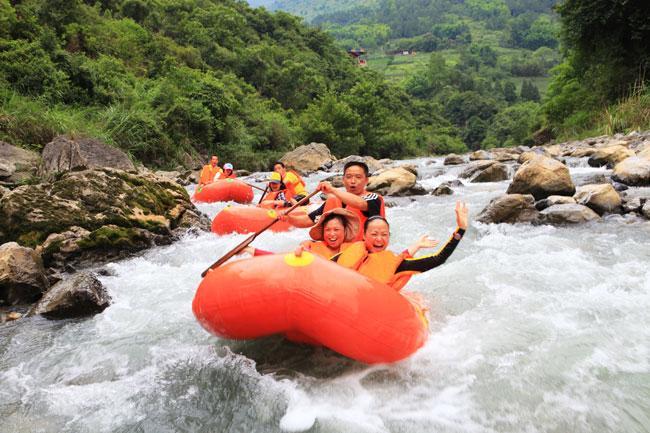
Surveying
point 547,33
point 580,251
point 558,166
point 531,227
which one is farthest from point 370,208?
point 547,33

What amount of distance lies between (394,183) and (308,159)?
35.1 feet

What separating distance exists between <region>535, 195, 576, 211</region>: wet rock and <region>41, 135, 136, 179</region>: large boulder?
7.79 meters

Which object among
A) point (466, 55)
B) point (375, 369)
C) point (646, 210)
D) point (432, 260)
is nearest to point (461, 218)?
point (432, 260)

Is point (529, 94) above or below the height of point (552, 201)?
below

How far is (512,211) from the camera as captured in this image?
7.48 metres

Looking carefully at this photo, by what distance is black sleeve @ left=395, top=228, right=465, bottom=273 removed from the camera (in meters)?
3.63

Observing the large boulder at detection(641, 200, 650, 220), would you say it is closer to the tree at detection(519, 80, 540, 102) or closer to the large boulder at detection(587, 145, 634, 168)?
the large boulder at detection(587, 145, 634, 168)

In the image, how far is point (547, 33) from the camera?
11550cm

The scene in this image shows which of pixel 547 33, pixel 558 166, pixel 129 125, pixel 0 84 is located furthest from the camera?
pixel 547 33

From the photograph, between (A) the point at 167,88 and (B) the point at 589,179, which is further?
(A) the point at 167,88

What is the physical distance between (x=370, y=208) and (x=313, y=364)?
173 cm

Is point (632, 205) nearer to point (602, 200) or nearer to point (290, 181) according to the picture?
point (602, 200)

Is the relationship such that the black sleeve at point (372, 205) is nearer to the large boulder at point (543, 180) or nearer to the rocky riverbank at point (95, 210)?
the rocky riverbank at point (95, 210)

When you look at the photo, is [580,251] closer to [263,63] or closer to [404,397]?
[404,397]
